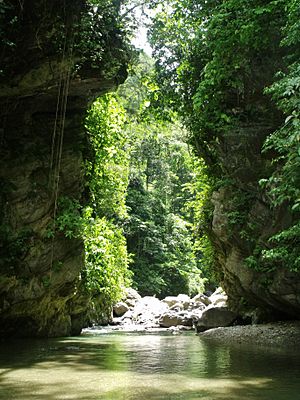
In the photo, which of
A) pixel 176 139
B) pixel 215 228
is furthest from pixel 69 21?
pixel 176 139

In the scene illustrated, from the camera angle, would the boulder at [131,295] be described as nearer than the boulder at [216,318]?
No

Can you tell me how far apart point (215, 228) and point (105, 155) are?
493 cm

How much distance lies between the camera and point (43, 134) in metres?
13.2

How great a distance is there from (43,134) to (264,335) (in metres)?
8.66

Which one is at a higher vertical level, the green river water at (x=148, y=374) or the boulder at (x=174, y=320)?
the boulder at (x=174, y=320)

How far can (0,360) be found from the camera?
8.80m

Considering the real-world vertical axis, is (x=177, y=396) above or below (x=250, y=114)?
below

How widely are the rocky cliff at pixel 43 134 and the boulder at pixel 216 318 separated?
4932mm

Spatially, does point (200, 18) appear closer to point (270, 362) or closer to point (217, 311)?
point (270, 362)

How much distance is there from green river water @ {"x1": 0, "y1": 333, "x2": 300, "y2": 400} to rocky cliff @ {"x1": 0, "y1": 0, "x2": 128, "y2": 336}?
8.50 ft

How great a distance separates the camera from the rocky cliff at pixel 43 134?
10461mm

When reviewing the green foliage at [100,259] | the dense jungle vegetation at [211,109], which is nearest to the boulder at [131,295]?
the dense jungle vegetation at [211,109]

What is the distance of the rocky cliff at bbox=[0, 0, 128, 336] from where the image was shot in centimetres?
1046

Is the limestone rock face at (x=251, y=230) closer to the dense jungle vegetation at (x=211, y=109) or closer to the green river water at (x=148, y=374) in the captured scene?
the dense jungle vegetation at (x=211, y=109)
